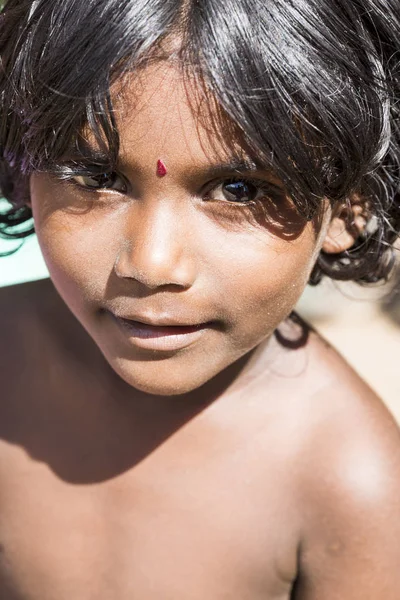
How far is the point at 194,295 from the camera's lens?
111cm

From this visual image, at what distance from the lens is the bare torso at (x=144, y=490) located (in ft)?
4.66

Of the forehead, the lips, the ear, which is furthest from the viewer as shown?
the ear

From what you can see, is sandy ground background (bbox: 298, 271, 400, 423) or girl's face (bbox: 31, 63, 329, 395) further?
sandy ground background (bbox: 298, 271, 400, 423)

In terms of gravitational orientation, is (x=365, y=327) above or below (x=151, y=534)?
below

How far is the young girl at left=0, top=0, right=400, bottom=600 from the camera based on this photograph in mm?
1058

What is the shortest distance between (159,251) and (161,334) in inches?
5.3

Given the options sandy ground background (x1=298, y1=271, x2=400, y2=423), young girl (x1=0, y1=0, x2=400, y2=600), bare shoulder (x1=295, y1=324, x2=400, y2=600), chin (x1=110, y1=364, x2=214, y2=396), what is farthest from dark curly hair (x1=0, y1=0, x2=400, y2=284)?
sandy ground background (x1=298, y1=271, x2=400, y2=423)

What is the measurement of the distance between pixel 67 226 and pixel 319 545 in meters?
0.61

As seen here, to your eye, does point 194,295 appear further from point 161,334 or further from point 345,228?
point 345,228

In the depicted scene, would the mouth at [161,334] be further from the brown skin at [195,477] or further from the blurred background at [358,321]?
the blurred background at [358,321]

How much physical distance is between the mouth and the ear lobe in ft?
0.89

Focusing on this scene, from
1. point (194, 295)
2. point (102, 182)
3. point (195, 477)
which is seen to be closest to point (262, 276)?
point (194, 295)

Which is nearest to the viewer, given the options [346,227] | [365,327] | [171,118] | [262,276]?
[171,118]

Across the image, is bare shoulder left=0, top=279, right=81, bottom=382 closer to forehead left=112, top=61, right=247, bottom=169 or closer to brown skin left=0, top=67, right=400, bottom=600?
brown skin left=0, top=67, right=400, bottom=600
